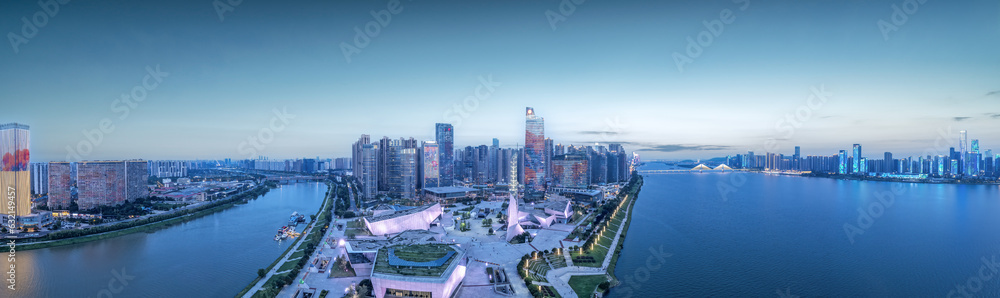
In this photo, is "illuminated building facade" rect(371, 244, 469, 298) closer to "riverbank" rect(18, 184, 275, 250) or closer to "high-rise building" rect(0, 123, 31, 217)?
"riverbank" rect(18, 184, 275, 250)

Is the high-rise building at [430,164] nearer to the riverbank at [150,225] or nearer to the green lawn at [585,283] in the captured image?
the riverbank at [150,225]

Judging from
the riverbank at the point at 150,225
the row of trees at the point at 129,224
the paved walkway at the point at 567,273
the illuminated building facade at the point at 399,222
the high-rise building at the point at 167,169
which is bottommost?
the paved walkway at the point at 567,273

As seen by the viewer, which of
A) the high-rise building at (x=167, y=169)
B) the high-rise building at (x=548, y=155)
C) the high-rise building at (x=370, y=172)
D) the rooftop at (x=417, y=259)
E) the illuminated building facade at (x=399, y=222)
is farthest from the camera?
the high-rise building at (x=167, y=169)

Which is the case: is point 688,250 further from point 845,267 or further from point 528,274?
point 528,274

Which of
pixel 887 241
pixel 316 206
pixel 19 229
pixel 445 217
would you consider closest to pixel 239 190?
pixel 316 206

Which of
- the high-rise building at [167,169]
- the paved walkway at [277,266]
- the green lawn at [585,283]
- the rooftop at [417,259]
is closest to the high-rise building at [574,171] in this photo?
the paved walkway at [277,266]

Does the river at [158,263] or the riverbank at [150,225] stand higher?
the riverbank at [150,225]

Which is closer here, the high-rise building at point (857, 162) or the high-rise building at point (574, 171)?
the high-rise building at point (574, 171)
